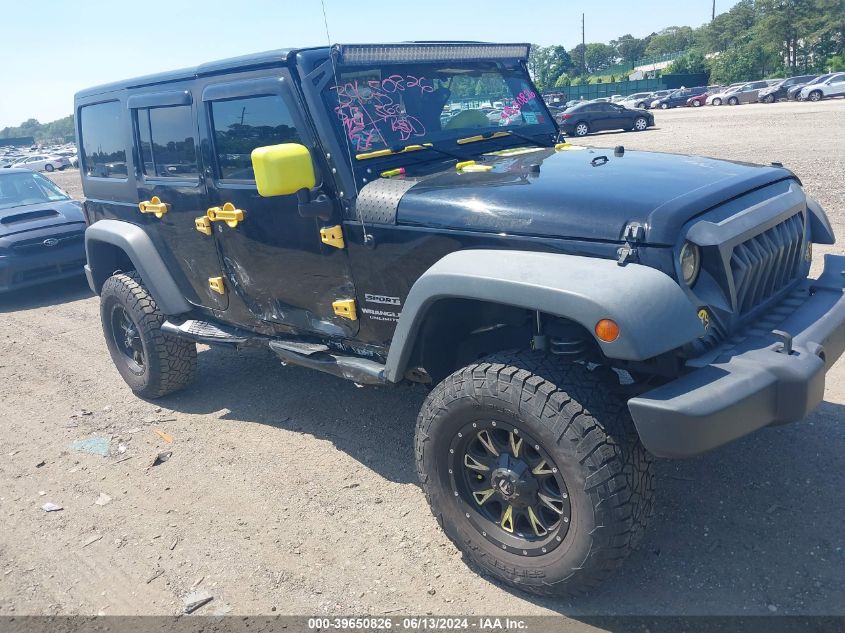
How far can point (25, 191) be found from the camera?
9.72 metres

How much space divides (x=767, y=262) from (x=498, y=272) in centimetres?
117

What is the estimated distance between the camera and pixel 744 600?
270 centimetres

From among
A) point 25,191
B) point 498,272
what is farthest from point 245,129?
point 25,191

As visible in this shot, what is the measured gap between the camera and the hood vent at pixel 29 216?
29.1 feet

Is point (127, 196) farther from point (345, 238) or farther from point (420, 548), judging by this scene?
point (420, 548)

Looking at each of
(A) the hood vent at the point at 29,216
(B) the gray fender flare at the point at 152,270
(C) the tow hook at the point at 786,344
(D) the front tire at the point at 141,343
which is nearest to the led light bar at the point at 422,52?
(B) the gray fender flare at the point at 152,270

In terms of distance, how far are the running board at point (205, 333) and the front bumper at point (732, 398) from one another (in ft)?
8.91

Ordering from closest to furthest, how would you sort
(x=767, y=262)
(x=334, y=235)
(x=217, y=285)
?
(x=767, y=262), (x=334, y=235), (x=217, y=285)

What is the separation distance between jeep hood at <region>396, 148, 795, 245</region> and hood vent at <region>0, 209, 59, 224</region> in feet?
24.3

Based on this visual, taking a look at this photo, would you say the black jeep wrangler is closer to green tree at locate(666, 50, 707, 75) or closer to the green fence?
the green fence

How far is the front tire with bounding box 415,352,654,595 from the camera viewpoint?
8.46 feet

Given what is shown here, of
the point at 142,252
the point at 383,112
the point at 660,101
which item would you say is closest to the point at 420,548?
the point at 383,112

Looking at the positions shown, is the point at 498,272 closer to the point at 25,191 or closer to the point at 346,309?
the point at 346,309

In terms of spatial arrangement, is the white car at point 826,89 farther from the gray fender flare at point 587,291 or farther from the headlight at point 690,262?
the gray fender flare at point 587,291
